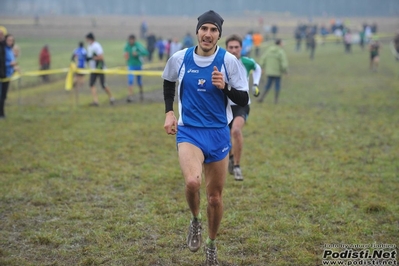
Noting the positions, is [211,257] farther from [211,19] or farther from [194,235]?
[211,19]

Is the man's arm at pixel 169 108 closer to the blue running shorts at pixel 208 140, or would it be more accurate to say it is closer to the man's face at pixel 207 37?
the blue running shorts at pixel 208 140

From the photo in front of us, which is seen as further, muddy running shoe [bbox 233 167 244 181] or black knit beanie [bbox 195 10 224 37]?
Result: muddy running shoe [bbox 233 167 244 181]

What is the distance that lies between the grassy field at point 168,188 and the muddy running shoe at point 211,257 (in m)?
0.21

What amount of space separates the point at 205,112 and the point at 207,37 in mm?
699

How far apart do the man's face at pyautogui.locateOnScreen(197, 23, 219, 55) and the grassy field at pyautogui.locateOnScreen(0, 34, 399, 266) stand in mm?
2077

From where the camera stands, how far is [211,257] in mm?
5078

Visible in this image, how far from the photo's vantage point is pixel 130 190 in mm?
7875

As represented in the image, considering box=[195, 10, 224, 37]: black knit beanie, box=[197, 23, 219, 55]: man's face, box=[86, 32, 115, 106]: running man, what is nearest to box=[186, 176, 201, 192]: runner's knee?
box=[197, 23, 219, 55]: man's face

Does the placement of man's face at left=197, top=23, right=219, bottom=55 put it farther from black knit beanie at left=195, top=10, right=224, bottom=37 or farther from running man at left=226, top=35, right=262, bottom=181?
running man at left=226, top=35, right=262, bottom=181

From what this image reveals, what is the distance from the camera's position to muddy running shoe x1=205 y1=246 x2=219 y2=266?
5.06 m

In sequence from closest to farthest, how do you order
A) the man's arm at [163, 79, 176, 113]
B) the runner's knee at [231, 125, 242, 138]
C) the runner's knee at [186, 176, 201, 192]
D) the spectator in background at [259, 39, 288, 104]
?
the runner's knee at [186, 176, 201, 192], the man's arm at [163, 79, 176, 113], the runner's knee at [231, 125, 242, 138], the spectator in background at [259, 39, 288, 104]

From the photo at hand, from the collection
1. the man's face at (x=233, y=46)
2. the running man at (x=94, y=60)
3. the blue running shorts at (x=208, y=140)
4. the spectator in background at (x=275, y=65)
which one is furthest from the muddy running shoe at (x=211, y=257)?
the spectator in background at (x=275, y=65)

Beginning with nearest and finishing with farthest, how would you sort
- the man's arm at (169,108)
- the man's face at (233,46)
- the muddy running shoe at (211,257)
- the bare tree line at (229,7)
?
1. the muddy running shoe at (211,257)
2. the man's arm at (169,108)
3. the man's face at (233,46)
4. the bare tree line at (229,7)

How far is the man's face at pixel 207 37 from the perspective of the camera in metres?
4.91
